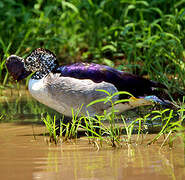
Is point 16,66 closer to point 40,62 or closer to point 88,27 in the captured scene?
point 40,62

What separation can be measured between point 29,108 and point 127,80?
157 cm

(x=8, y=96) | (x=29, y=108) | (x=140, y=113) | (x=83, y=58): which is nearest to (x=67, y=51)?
(x=83, y=58)

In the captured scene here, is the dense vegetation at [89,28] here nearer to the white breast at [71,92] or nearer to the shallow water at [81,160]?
the white breast at [71,92]

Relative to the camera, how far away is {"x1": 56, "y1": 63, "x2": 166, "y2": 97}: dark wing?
501 centimetres

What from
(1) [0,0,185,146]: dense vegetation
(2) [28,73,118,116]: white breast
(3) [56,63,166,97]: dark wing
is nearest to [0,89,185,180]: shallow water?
(2) [28,73,118,116]: white breast

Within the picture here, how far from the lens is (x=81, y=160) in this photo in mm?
3686

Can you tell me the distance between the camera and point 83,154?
3.90 meters

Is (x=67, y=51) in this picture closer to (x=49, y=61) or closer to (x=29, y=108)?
(x=29, y=108)

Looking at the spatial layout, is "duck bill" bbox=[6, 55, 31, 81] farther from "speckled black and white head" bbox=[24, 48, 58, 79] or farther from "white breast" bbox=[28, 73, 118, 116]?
"white breast" bbox=[28, 73, 118, 116]

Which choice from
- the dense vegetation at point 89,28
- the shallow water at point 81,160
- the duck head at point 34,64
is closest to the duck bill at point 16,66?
the duck head at point 34,64

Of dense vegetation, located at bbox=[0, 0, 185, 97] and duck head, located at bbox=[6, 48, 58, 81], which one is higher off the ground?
dense vegetation, located at bbox=[0, 0, 185, 97]

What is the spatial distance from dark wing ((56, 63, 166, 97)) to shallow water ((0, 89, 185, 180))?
0.71 m

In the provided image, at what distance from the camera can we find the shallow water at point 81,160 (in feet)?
10.7

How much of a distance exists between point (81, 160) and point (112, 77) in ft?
4.99
